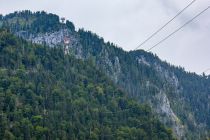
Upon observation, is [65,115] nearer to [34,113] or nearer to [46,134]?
[34,113]

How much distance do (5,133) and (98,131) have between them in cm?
3657

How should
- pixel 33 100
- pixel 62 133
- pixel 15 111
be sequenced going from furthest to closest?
pixel 33 100
pixel 15 111
pixel 62 133

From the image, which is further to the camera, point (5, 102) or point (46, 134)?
point (5, 102)

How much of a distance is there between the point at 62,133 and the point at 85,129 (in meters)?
16.0

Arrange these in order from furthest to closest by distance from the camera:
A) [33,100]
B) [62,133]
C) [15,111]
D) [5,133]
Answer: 1. [33,100]
2. [15,111]
3. [62,133]
4. [5,133]

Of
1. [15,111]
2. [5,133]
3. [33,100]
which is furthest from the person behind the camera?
[33,100]

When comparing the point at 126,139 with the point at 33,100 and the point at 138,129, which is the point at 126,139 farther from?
the point at 33,100

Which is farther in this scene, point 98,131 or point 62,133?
point 98,131

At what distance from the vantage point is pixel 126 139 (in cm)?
18788

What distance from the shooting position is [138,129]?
198m

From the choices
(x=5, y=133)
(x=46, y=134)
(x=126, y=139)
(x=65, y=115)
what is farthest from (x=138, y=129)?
(x=5, y=133)

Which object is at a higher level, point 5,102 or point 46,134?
point 5,102

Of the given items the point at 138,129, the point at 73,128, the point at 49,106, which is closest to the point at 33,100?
the point at 49,106

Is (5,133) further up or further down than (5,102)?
further down
